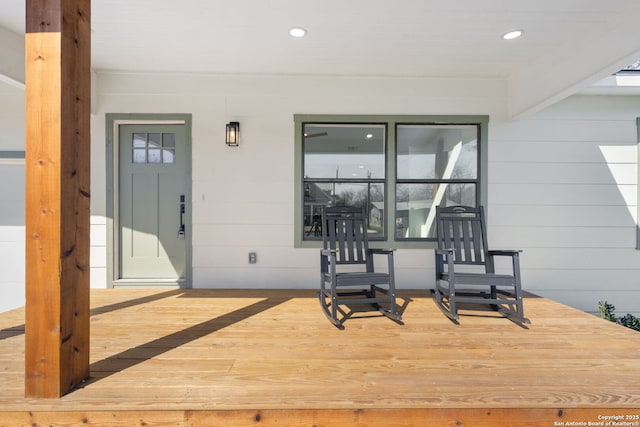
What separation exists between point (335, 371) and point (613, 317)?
3756 millimetres

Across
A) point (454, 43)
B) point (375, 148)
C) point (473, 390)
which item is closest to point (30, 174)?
point (473, 390)

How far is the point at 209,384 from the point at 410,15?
9.80 ft

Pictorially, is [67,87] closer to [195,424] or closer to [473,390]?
[195,424]

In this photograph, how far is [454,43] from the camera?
9.40 feet

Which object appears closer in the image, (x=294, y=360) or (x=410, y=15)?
(x=294, y=360)

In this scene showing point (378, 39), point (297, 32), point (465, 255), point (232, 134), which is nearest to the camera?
point (297, 32)

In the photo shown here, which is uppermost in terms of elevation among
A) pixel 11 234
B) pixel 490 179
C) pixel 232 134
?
pixel 232 134

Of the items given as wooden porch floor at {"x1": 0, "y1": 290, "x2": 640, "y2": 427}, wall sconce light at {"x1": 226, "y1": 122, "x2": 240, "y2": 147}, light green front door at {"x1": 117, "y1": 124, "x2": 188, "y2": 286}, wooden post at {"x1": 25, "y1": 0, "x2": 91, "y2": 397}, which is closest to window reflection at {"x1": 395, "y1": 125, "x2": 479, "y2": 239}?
Answer: wooden porch floor at {"x1": 0, "y1": 290, "x2": 640, "y2": 427}

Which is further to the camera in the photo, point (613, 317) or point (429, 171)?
point (429, 171)

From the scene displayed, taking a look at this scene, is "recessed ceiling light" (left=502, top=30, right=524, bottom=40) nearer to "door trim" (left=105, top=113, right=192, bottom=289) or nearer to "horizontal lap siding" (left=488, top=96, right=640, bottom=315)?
"horizontal lap siding" (left=488, top=96, right=640, bottom=315)

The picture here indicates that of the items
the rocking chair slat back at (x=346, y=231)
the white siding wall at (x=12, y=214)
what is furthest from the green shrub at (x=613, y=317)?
the white siding wall at (x=12, y=214)

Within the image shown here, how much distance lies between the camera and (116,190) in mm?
3551

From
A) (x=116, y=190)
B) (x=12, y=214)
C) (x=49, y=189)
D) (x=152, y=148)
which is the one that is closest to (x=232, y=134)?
(x=152, y=148)

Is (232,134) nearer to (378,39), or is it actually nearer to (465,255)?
(378,39)
